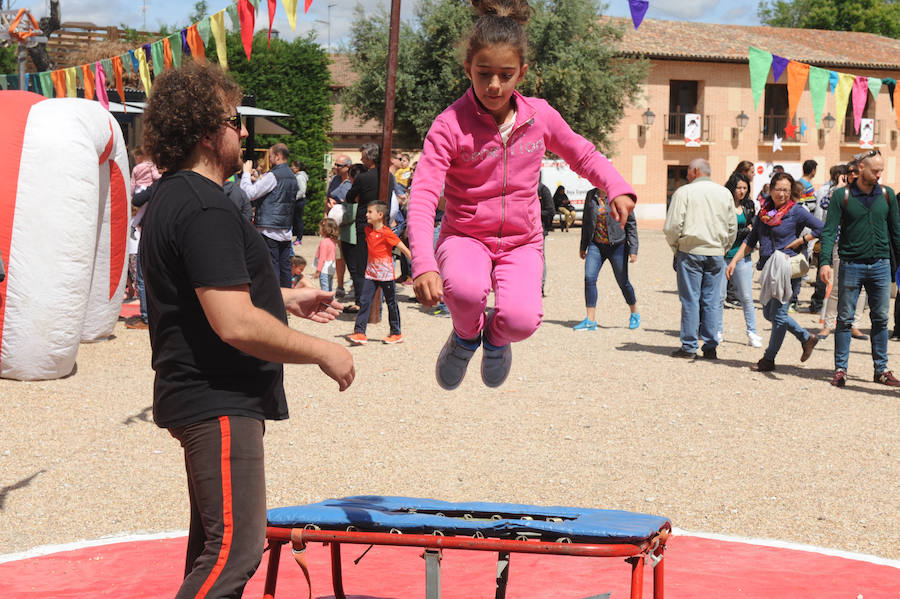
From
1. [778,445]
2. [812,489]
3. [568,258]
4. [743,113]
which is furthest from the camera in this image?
[743,113]

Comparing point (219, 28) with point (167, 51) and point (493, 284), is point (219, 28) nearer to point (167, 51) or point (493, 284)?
point (167, 51)

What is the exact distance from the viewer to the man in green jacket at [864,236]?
28.6ft

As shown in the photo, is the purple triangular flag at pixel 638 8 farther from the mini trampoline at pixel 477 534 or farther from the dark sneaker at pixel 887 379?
the dark sneaker at pixel 887 379

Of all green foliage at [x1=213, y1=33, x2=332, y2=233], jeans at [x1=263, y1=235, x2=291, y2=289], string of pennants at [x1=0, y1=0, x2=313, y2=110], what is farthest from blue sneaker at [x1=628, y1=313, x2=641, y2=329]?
green foliage at [x1=213, y1=33, x2=332, y2=233]

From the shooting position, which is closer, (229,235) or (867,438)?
(229,235)

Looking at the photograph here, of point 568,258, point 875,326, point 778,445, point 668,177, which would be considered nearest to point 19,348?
point 778,445

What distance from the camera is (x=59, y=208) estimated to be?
29.1 ft

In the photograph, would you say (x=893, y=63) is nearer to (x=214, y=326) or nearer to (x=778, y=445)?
(x=778, y=445)

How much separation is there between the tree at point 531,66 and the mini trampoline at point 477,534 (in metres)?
30.8

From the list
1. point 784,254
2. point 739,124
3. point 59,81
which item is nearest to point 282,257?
point 59,81

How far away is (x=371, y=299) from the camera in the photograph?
11.1 meters

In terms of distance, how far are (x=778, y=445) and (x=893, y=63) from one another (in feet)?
142

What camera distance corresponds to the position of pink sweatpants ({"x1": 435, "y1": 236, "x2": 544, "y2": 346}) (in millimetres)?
3914

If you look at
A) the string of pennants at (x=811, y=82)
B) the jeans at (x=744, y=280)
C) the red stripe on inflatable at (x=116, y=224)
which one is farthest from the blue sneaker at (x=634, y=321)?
the red stripe on inflatable at (x=116, y=224)
